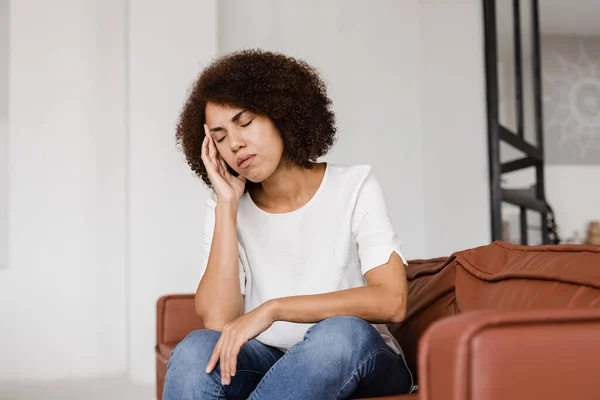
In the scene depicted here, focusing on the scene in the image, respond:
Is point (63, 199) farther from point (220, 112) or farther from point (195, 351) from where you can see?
point (195, 351)

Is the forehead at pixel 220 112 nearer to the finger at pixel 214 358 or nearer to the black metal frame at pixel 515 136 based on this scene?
the finger at pixel 214 358

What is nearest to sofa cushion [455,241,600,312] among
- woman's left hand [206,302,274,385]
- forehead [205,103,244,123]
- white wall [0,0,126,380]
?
woman's left hand [206,302,274,385]

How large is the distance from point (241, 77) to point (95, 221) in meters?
2.42

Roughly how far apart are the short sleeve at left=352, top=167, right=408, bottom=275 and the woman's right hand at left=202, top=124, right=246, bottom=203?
29 cm

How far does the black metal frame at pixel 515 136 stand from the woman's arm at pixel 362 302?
1951 mm

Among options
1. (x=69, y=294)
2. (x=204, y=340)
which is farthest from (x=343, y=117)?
(x=204, y=340)

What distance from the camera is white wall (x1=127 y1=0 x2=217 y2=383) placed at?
3574mm

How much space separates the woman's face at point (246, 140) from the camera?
1.64 m

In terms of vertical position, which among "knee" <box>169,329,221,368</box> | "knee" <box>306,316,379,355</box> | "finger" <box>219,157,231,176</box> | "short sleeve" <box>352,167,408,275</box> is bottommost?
"knee" <box>169,329,221,368</box>

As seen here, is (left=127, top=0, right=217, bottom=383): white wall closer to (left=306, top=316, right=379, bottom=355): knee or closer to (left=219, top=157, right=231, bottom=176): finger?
(left=219, top=157, right=231, bottom=176): finger

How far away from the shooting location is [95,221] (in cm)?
386

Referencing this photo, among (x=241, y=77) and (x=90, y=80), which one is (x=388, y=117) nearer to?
(x=90, y=80)

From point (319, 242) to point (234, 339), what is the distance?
40cm

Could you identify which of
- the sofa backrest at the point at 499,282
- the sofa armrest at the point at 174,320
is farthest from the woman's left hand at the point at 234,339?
the sofa armrest at the point at 174,320
